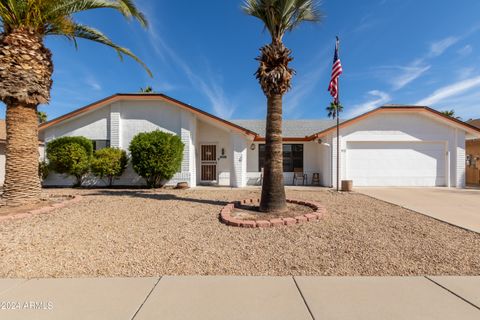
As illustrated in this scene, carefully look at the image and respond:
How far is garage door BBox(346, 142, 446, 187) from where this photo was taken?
44.4 feet

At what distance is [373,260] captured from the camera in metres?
3.77

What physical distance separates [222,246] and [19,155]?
273 inches

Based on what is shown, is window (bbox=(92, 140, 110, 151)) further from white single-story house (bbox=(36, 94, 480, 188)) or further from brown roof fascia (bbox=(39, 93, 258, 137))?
brown roof fascia (bbox=(39, 93, 258, 137))

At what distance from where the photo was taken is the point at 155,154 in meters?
11.7

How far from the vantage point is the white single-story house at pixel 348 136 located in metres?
13.0

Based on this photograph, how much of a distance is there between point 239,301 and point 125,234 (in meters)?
3.37

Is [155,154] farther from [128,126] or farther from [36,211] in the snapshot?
[36,211]

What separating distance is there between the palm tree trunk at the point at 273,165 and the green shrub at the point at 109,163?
9082mm

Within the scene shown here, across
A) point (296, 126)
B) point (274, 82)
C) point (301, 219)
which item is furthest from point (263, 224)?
point (296, 126)

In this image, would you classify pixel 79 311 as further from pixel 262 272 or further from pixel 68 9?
pixel 68 9

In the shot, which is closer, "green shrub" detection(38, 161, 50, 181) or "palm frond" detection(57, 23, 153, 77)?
"palm frond" detection(57, 23, 153, 77)

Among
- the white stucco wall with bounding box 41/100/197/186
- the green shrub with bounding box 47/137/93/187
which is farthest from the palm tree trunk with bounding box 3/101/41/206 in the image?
the white stucco wall with bounding box 41/100/197/186

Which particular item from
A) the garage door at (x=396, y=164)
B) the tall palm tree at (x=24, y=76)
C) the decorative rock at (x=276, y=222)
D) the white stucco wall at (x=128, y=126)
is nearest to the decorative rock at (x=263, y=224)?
the decorative rock at (x=276, y=222)

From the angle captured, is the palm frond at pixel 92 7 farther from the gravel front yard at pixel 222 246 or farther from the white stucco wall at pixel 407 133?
the white stucco wall at pixel 407 133
